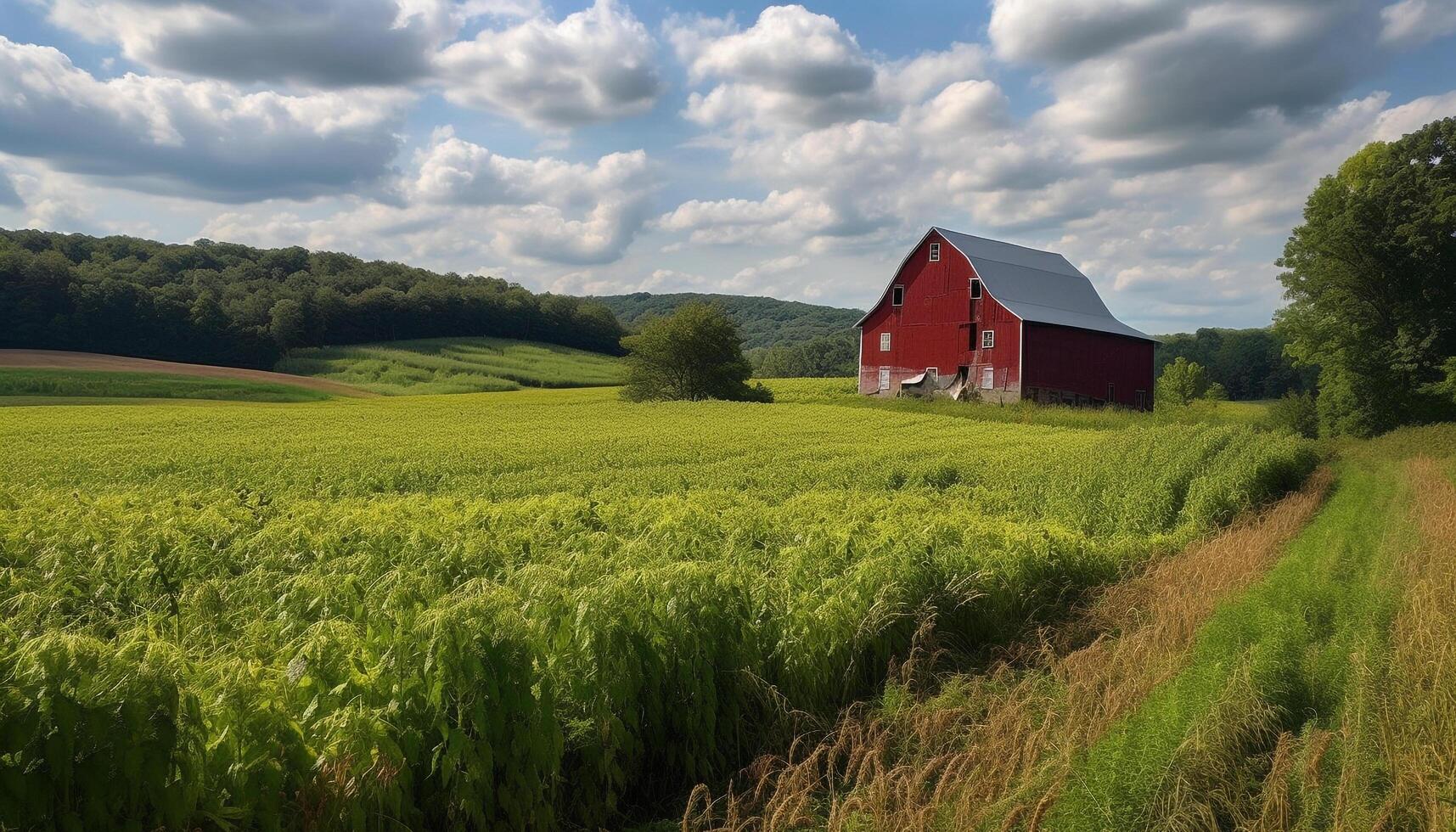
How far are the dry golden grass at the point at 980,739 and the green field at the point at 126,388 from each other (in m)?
48.2

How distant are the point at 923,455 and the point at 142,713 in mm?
22152

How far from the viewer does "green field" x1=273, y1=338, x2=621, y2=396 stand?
72.4 metres

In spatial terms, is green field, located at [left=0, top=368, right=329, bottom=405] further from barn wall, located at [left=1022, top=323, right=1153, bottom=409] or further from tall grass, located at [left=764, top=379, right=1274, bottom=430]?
barn wall, located at [left=1022, top=323, right=1153, bottom=409]

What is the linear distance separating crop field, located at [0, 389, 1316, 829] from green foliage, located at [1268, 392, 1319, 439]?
2839 cm

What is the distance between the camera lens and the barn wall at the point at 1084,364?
47.1 m

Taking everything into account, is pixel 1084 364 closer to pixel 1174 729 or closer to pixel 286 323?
pixel 1174 729

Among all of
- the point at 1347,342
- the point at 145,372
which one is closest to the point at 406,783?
the point at 1347,342

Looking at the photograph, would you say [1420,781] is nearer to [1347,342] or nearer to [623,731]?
[623,731]

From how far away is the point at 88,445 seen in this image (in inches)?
922

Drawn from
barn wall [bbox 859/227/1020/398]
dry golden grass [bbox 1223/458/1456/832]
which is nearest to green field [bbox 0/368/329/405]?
barn wall [bbox 859/227/1020/398]

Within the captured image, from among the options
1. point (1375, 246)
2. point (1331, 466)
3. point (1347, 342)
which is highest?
point (1375, 246)

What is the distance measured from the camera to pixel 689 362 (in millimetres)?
53719

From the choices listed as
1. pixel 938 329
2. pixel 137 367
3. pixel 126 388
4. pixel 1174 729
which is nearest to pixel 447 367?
pixel 137 367

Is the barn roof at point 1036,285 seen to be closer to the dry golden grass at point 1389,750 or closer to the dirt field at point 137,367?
the dirt field at point 137,367
